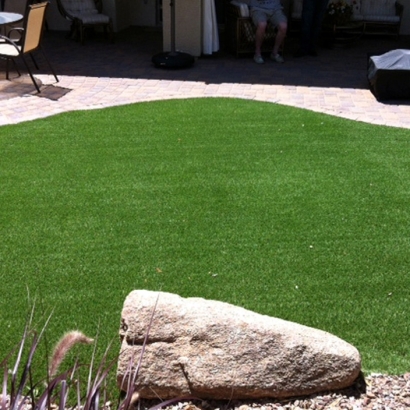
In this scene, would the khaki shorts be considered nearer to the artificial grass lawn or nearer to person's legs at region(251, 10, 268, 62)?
person's legs at region(251, 10, 268, 62)

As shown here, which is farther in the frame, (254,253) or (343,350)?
(254,253)

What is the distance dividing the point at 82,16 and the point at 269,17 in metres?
3.42

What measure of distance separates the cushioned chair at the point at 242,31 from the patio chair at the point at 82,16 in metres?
2.33

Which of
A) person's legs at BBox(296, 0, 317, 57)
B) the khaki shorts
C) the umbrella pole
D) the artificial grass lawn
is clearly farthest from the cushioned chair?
the artificial grass lawn

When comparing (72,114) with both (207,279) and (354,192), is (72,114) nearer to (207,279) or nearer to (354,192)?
(354,192)

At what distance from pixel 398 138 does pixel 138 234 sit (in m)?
3.22

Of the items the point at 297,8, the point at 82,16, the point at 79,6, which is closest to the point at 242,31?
the point at 297,8

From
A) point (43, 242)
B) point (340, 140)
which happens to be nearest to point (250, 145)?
point (340, 140)

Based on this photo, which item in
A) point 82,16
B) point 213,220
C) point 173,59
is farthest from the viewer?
point 82,16

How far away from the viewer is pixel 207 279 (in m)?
3.70

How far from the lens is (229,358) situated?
2607 millimetres

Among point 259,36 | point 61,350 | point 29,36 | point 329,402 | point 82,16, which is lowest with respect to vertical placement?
point 329,402

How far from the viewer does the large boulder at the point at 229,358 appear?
260 cm

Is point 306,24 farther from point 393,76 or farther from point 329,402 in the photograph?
point 329,402
